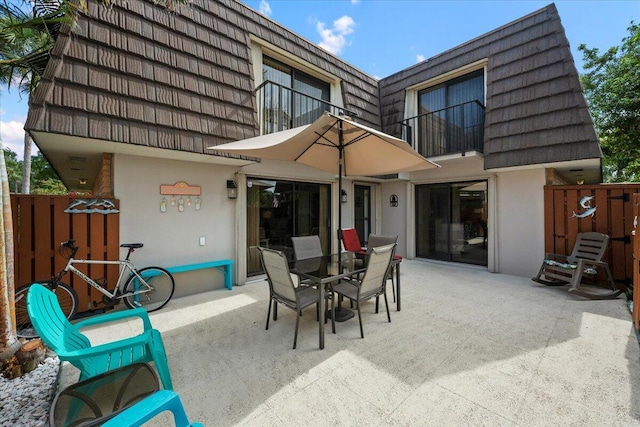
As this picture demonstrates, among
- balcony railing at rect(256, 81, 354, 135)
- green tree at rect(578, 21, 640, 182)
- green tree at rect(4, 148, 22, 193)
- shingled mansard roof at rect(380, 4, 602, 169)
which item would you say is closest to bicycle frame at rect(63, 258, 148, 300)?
balcony railing at rect(256, 81, 354, 135)

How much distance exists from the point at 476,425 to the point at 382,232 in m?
7.10

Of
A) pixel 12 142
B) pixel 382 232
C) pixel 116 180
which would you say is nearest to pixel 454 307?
pixel 382 232

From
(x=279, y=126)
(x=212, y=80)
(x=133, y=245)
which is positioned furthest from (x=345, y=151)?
(x=133, y=245)

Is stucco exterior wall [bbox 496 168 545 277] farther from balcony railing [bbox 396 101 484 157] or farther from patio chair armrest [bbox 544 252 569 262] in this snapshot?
balcony railing [bbox 396 101 484 157]

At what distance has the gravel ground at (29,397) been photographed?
6.33 ft

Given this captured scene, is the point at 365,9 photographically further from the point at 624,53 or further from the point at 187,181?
the point at 624,53

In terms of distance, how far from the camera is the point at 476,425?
1896mm

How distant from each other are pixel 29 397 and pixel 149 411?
6.67 feet

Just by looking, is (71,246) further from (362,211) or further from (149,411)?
(362,211)

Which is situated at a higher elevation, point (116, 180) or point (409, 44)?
point (409, 44)

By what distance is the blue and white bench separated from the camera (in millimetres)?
4578

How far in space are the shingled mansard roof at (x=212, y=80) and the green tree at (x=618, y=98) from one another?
631cm

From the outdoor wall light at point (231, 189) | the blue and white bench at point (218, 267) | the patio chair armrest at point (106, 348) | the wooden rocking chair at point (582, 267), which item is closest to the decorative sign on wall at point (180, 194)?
the outdoor wall light at point (231, 189)

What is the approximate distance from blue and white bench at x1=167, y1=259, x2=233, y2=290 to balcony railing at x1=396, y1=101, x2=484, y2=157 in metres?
5.73
